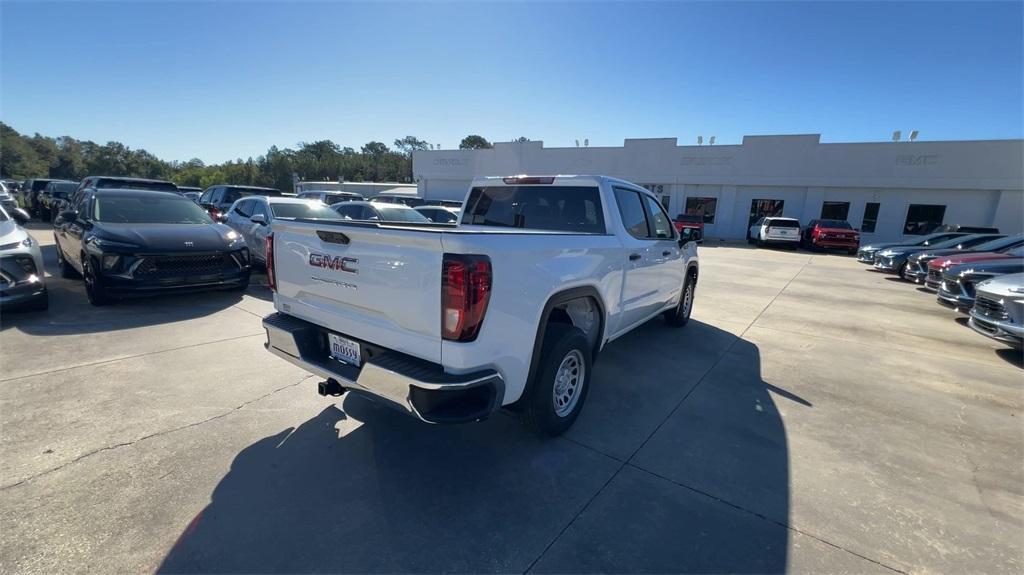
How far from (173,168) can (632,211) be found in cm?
12068

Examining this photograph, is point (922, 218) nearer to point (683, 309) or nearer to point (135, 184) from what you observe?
point (683, 309)

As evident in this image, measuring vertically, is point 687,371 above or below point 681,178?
below

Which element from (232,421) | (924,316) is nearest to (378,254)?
(232,421)

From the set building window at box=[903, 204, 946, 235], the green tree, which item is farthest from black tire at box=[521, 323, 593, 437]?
the green tree

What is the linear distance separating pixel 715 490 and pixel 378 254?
256 centimetres

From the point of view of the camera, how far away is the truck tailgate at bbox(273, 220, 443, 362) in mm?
2422

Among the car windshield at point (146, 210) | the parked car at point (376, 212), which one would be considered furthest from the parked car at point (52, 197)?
the car windshield at point (146, 210)

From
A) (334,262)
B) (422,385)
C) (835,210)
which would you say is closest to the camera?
(422,385)

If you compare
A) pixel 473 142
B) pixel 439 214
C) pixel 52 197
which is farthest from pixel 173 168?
pixel 439 214

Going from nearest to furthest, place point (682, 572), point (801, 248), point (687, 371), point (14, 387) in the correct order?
point (682, 572) → point (14, 387) → point (687, 371) → point (801, 248)

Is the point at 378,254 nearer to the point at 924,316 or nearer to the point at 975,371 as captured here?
the point at 975,371

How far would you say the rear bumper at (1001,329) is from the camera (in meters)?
5.09

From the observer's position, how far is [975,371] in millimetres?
5137

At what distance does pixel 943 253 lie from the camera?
1141 cm
